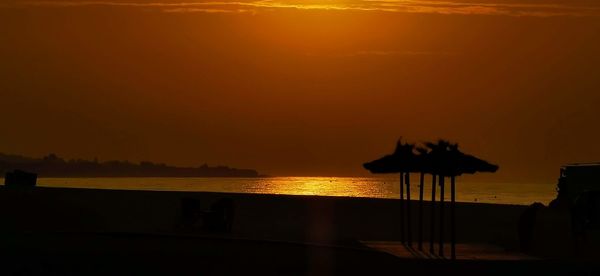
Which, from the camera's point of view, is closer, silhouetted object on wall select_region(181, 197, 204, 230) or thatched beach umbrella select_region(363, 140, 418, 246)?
thatched beach umbrella select_region(363, 140, 418, 246)

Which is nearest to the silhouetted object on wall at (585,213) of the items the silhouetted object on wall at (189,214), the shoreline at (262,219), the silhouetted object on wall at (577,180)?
the shoreline at (262,219)

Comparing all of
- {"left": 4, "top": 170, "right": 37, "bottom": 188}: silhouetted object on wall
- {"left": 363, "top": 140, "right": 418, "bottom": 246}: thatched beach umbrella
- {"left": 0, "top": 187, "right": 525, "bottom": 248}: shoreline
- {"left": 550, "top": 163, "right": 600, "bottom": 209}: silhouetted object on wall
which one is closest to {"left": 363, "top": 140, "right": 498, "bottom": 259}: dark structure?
{"left": 363, "top": 140, "right": 418, "bottom": 246}: thatched beach umbrella

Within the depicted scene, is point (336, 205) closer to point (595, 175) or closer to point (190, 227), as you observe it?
point (595, 175)

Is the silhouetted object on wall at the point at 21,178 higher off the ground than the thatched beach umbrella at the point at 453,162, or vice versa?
the silhouetted object on wall at the point at 21,178

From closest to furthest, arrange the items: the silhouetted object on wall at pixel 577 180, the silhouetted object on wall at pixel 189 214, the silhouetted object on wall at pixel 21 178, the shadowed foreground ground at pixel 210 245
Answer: the shadowed foreground ground at pixel 210 245 < the silhouetted object on wall at pixel 189 214 < the silhouetted object on wall at pixel 577 180 < the silhouetted object on wall at pixel 21 178

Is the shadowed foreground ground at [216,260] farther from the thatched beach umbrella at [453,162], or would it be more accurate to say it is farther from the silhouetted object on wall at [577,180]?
the silhouetted object on wall at [577,180]

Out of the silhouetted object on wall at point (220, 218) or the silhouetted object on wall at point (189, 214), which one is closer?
the silhouetted object on wall at point (220, 218)

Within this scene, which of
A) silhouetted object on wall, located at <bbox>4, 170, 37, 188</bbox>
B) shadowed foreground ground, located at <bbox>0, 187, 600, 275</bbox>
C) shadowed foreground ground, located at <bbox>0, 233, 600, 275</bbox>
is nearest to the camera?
shadowed foreground ground, located at <bbox>0, 233, 600, 275</bbox>

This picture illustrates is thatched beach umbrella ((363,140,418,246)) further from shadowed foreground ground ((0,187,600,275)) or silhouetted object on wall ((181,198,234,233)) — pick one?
silhouetted object on wall ((181,198,234,233))

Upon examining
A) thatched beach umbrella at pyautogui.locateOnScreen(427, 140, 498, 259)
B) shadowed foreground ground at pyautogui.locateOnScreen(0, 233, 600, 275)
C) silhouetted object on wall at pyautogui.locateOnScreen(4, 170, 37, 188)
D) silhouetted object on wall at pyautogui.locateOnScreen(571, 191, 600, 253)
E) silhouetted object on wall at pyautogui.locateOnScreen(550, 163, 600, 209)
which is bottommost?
shadowed foreground ground at pyautogui.locateOnScreen(0, 233, 600, 275)

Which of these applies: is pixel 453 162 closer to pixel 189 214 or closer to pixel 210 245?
pixel 210 245

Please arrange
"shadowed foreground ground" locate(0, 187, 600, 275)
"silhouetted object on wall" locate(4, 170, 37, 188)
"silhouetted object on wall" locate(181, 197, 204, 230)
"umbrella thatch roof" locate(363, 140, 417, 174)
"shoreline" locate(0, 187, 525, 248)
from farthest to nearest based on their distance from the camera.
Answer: "silhouetted object on wall" locate(4, 170, 37, 188)
"silhouetted object on wall" locate(181, 197, 204, 230)
"shoreline" locate(0, 187, 525, 248)
"umbrella thatch roof" locate(363, 140, 417, 174)
"shadowed foreground ground" locate(0, 187, 600, 275)

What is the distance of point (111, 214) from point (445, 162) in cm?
2008

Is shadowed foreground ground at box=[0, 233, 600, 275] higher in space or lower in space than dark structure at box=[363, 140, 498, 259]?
lower
